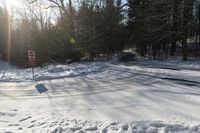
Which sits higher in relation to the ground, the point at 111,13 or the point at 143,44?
the point at 111,13

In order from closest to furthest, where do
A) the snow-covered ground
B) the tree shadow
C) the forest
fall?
the snow-covered ground → the tree shadow → the forest

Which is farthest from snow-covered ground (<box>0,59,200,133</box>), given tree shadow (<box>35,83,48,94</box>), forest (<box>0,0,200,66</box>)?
forest (<box>0,0,200,66</box>)

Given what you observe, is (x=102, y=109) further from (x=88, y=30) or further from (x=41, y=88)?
(x=88, y=30)

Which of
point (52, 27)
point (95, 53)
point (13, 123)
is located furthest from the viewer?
point (52, 27)

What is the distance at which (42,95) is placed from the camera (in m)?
14.1

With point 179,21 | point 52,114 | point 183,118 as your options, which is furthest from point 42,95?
point 179,21

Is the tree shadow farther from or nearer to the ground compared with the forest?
nearer to the ground

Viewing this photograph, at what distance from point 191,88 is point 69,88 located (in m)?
5.74

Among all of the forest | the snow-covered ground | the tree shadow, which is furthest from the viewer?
the forest

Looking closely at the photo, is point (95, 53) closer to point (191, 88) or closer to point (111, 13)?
point (111, 13)

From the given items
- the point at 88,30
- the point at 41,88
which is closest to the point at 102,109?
the point at 41,88

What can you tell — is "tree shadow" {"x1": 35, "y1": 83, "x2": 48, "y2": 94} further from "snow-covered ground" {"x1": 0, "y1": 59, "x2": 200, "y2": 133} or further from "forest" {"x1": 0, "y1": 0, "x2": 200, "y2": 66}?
"forest" {"x1": 0, "y1": 0, "x2": 200, "y2": 66}

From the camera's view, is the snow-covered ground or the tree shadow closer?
the snow-covered ground

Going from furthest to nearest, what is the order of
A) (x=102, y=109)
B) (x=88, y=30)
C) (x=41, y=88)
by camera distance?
(x=88, y=30) < (x=41, y=88) < (x=102, y=109)
